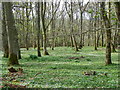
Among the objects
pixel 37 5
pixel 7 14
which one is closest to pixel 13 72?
pixel 7 14

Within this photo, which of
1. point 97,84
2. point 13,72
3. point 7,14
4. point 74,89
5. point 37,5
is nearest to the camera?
point 74,89

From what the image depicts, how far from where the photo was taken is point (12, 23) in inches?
368

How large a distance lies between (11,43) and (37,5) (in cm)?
829

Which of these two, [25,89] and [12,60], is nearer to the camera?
[25,89]

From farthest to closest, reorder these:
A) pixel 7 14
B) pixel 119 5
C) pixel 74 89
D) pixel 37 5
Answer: pixel 37 5, pixel 7 14, pixel 74 89, pixel 119 5

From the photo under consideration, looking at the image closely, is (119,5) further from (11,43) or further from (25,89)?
(11,43)

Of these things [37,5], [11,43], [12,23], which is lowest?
[11,43]

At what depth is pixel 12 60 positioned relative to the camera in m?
9.59

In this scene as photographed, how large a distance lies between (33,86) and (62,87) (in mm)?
968

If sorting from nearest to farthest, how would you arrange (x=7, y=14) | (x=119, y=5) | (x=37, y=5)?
1. (x=119, y=5)
2. (x=7, y=14)
3. (x=37, y=5)

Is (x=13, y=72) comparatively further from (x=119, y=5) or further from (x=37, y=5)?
(x=37, y=5)

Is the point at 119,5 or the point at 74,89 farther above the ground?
the point at 119,5

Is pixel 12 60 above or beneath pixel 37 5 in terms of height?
beneath

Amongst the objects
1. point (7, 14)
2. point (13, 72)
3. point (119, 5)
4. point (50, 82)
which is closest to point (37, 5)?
point (7, 14)
